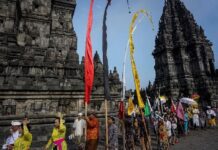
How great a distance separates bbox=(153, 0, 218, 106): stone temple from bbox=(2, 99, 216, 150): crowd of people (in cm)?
2661

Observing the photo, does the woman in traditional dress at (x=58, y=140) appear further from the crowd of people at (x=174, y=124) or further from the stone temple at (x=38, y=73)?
the crowd of people at (x=174, y=124)

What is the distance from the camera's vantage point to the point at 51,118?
1066cm

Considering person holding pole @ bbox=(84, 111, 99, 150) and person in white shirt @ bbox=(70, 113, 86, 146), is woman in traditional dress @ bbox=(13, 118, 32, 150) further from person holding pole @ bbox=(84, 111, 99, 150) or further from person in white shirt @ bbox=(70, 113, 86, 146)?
person in white shirt @ bbox=(70, 113, 86, 146)

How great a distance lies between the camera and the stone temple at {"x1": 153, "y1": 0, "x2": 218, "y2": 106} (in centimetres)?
4172

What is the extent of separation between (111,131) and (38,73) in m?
9.83

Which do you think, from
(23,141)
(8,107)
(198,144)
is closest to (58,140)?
(23,141)

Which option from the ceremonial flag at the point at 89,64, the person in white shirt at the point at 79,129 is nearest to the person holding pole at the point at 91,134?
the ceremonial flag at the point at 89,64

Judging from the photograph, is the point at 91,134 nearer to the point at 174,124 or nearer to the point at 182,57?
the point at 174,124

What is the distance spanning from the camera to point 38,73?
50.1 ft

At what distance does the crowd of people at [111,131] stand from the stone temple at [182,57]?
26.6 metres

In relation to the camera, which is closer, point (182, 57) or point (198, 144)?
point (198, 144)

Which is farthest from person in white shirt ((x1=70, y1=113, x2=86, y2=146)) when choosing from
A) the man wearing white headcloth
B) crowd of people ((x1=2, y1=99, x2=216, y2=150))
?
the man wearing white headcloth

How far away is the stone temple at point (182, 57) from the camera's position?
41.7 m

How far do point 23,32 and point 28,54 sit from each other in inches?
212
